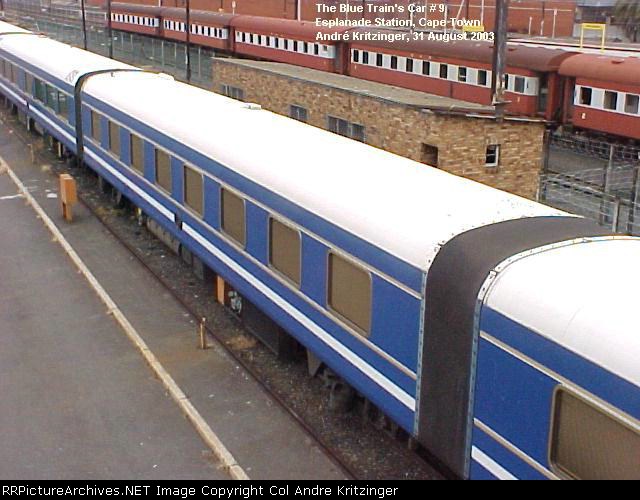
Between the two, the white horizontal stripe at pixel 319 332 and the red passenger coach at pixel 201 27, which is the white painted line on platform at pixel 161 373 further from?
the red passenger coach at pixel 201 27

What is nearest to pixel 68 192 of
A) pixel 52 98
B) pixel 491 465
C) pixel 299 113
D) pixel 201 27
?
pixel 52 98

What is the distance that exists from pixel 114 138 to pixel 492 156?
824cm

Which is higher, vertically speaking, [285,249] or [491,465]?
[285,249]

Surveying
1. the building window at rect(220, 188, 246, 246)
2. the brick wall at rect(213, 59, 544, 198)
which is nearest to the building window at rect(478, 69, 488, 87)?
the brick wall at rect(213, 59, 544, 198)

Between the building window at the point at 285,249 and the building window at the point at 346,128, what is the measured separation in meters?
11.3

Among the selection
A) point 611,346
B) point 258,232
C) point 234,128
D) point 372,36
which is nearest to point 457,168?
point 234,128

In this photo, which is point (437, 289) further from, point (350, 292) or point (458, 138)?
point (458, 138)

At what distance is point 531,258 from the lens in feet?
20.3

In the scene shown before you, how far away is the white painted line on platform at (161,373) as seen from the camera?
337 inches

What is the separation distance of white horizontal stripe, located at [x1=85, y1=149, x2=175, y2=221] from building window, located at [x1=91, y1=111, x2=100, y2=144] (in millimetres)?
426

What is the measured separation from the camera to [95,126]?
60.0 ft

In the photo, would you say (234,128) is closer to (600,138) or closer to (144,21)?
(600,138)

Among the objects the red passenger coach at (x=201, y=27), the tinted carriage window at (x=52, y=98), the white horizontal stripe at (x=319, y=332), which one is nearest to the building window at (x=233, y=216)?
the white horizontal stripe at (x=319, y=332)

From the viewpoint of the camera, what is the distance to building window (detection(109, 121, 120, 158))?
54.4 ft
